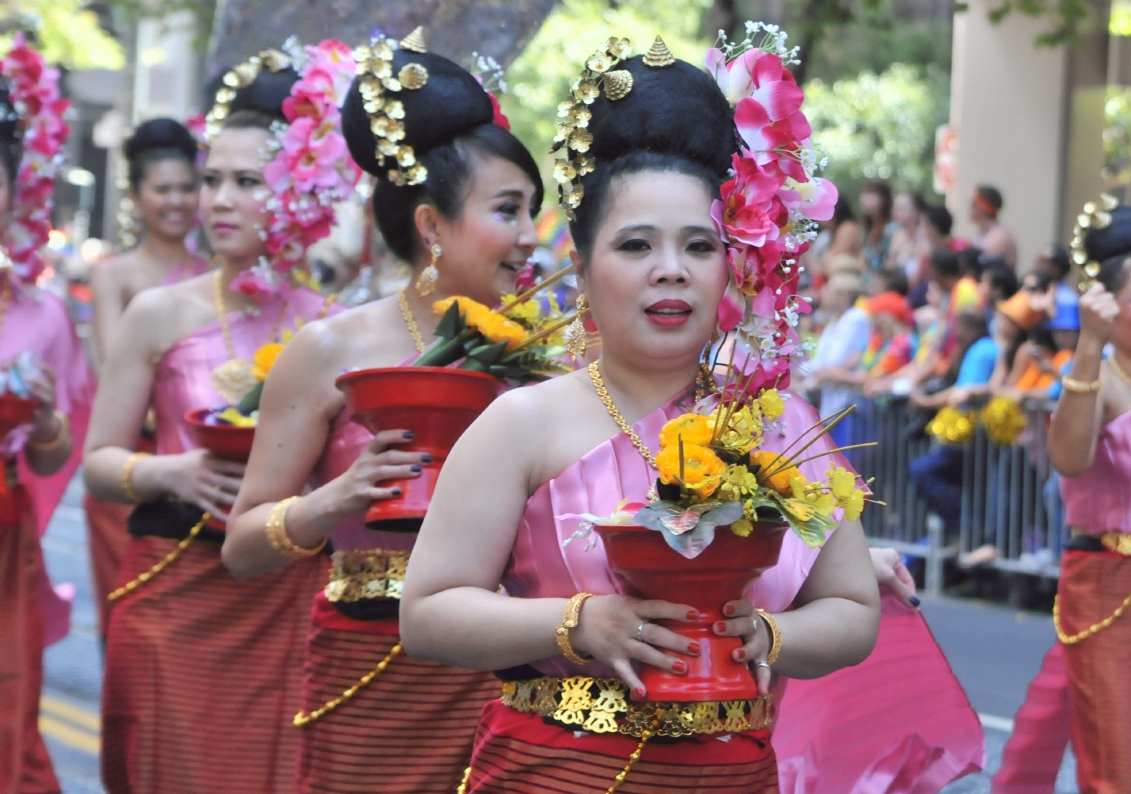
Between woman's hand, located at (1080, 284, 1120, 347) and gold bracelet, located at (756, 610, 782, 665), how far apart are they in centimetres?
244

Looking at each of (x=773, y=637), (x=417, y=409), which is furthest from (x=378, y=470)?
(x=773, y=637)

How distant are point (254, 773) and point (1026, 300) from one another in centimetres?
689

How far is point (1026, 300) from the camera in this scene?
411 inches

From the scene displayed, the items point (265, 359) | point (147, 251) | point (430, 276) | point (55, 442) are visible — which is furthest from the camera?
point (147, 251)

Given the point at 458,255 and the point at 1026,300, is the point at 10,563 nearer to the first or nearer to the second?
the point at 458,255

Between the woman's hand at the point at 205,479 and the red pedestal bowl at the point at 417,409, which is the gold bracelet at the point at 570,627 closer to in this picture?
the red pedestal bowl at the point at 417,409

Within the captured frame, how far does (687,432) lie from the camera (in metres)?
2.58

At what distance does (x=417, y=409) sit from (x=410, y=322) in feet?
1.93

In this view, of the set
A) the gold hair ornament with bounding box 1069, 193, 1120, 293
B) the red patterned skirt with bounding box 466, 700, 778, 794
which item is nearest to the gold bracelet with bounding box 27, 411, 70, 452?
the red patterned skirt with bounding box 466, 700, 778, 794

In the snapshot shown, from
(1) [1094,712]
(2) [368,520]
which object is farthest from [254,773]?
(1) [1094,712]

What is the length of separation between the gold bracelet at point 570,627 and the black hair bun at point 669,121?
2.54ft

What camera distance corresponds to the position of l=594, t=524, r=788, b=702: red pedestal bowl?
99.6 inches

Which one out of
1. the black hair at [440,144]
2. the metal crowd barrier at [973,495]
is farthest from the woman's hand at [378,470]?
the metal crowd barrier at [973,495]

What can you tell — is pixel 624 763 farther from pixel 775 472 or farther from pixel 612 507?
pixel 775 472
